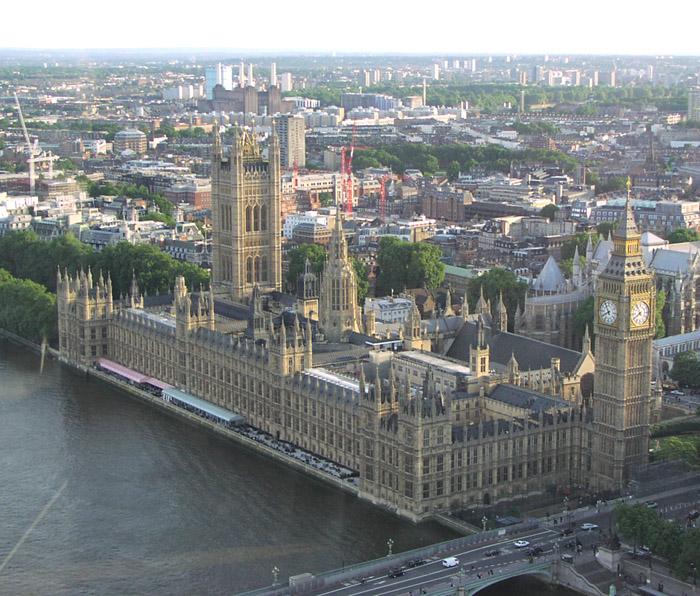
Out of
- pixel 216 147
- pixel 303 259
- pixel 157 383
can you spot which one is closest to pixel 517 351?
pixel 157 383

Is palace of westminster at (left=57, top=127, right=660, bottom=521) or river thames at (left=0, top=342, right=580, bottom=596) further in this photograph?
palace of westminster at (left=57, top=127, right=660, bottom=521)

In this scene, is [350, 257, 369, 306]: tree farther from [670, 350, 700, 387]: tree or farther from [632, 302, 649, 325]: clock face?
[632, 302, 649, 325]: clock face

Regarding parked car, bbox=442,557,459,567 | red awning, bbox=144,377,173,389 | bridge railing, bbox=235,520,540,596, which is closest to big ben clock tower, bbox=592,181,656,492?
bridge railing, bbox=235,520,540,596

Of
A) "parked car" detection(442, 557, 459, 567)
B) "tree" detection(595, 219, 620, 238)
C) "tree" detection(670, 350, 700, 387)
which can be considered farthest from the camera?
"tree" detection(595, 219, 620, 238)

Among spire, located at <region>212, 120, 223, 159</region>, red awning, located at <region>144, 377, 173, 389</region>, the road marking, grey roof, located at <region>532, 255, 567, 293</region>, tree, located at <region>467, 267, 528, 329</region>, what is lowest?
the road marking

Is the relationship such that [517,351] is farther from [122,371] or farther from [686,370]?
[122,371]

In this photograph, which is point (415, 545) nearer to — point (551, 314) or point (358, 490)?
point (358, 490)

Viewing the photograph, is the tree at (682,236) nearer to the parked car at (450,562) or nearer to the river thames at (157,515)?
the river thames at (157,515)
